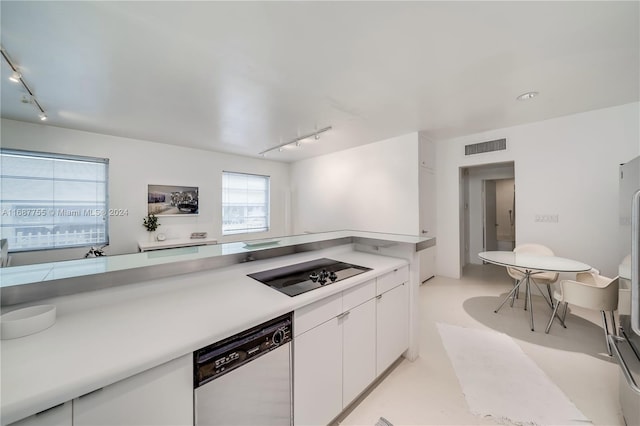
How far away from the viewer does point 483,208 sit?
544 centimetres

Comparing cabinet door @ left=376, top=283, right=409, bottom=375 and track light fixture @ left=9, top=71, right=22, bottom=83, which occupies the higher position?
track light fixture @ left=9, top=71, right=22, bottom=83

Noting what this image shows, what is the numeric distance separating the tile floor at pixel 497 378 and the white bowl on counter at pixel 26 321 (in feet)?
5.46

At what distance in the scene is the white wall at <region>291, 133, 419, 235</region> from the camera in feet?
13.3

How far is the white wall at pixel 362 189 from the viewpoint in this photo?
4043mm

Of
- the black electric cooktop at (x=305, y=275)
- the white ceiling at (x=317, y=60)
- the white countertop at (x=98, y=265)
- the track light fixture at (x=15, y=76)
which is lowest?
the black electric cooktop at (x=305, y=275)

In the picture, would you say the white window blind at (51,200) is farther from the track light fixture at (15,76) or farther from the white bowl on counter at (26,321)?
the white bowl on counter at (26,321)

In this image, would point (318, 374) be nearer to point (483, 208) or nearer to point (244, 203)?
point (244, 203)

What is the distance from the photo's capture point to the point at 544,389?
1.73m

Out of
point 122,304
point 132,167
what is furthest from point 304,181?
point 122,304

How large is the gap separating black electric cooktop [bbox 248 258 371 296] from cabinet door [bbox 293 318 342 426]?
24 cm

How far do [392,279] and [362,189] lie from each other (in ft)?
10.5

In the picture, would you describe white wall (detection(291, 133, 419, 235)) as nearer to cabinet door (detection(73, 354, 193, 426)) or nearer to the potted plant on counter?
the potted plant on counter

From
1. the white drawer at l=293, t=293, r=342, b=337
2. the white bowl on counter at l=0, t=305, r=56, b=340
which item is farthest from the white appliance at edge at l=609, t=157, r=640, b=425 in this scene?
the white bowl on counter at l=0, t=305, r=56, b=340

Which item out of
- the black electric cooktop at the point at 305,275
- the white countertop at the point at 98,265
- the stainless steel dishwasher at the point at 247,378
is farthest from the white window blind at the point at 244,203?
the stainless steel dishwasher at the point at 247,378
